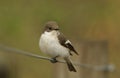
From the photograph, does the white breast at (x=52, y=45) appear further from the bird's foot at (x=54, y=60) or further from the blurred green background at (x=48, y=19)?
the blurred green background at (x=48, y=19)

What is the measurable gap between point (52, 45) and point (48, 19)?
5673mm

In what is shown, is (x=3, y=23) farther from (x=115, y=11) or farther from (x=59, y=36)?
(x=59, y=36)

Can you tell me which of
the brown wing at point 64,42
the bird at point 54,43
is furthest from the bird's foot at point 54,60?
the brown wing at point 64,42

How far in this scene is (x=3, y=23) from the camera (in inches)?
564

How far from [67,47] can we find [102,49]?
0.58 m

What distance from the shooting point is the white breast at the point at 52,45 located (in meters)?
8.53

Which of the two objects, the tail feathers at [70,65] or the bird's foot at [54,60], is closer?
the bird's foot at [54,60]

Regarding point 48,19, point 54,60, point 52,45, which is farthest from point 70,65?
point 48,19

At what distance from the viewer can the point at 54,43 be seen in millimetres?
8656

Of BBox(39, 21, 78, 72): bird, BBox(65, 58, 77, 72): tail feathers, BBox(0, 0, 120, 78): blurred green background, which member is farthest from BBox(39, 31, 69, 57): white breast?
BBox(0, 0, 120, 78): blurred green background

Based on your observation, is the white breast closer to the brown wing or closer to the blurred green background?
the brown wing

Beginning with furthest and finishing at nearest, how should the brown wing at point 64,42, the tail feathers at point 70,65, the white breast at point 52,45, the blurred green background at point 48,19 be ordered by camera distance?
the blurred green background at point 48,19 < the tail feathers at point 70,65 < the brown wing at point 64,42 < the white breast at point 52,45

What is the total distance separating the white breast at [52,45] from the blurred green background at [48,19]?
435 cm

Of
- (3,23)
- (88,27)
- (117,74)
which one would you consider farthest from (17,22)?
(117,74)
